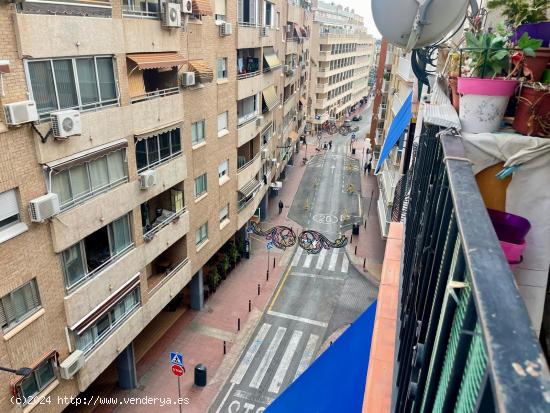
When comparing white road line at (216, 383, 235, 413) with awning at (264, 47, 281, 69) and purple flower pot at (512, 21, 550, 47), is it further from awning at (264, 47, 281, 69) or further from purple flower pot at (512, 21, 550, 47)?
awning at (264, 47, 281, 69)

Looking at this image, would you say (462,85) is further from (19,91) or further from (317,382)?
(19,91)

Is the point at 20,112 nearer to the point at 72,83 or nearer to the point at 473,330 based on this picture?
the point at 72,83

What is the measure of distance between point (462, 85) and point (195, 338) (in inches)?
731

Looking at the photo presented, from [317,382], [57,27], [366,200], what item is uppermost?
[57,27]

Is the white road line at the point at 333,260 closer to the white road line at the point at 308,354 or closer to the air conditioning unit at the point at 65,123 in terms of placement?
the white road line at the point at 308,354

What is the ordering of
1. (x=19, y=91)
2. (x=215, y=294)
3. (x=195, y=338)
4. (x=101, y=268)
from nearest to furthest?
1. (x=19, y=91)
2. (x=101, y=268)
3. (x=195, y=338)
4. (x=215, y=294)

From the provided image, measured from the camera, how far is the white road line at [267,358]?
18.2 m

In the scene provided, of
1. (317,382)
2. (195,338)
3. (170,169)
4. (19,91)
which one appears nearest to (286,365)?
(195,338)

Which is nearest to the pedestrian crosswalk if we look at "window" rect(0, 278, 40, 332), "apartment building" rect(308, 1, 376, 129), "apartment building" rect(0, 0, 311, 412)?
"apartment building" rect(0, 0, 311, 412)

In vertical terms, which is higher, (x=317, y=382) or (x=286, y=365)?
(x=317, y=382)

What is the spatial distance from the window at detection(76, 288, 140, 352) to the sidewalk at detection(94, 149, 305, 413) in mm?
4341

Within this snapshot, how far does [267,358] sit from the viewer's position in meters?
19.5

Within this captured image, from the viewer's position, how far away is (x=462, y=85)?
4.68 metres

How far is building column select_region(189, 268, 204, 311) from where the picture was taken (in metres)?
21.8
